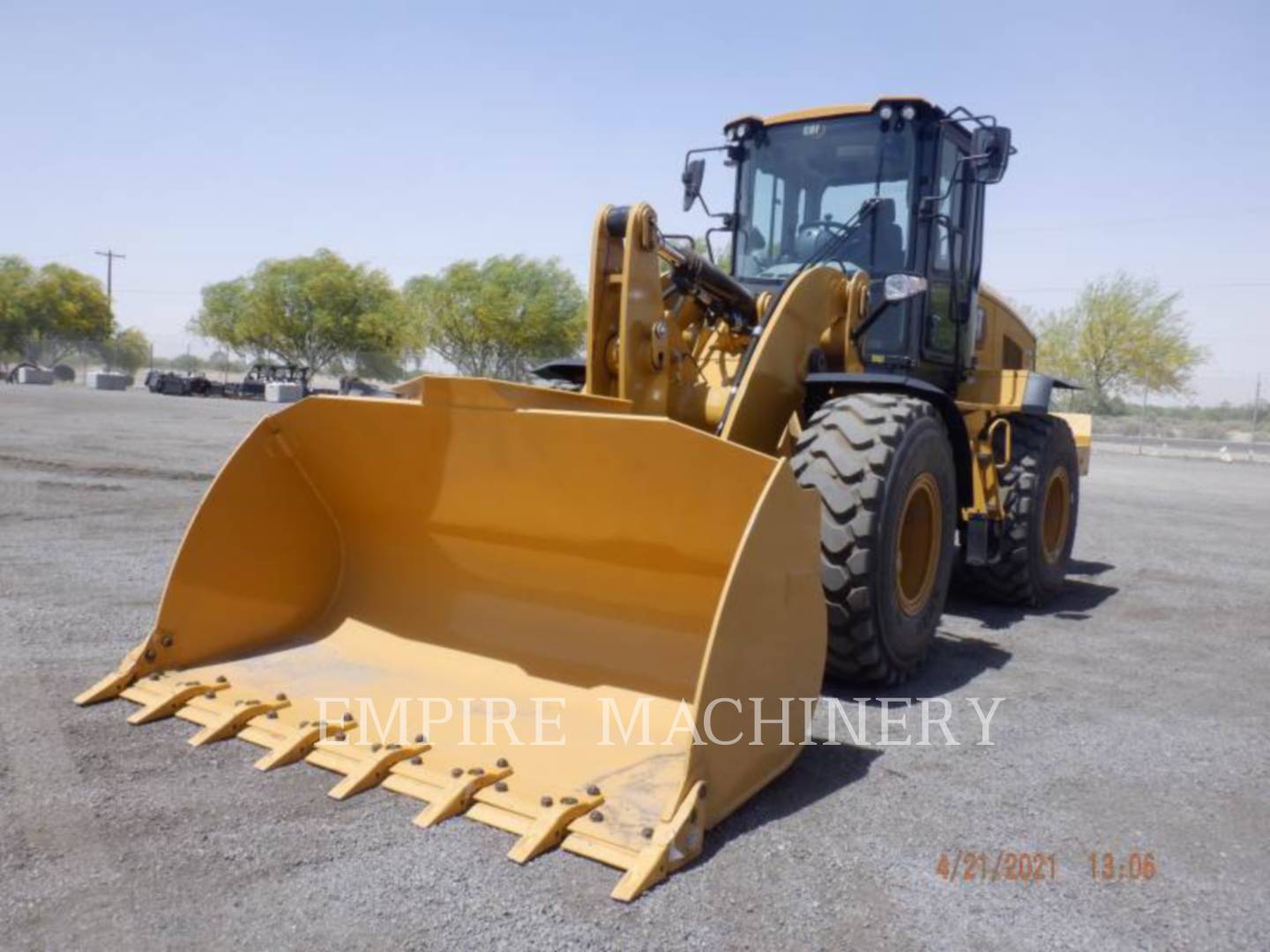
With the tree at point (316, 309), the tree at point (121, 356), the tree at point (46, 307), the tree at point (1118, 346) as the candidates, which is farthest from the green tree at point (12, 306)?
the tree at point (1118, 346)

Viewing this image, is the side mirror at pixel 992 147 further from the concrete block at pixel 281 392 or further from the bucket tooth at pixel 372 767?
the concrete block at pixel 281 392

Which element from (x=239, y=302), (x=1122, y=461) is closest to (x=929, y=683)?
(x=1122, y=461)

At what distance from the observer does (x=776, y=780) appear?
326 centimetres

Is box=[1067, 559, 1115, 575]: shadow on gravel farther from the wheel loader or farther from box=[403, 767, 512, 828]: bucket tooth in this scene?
box=[403, 767, 512, 828]: bucket tooth

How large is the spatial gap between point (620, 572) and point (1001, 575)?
3572 millimetres

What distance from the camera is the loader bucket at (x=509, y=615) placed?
A: 2.88 metres

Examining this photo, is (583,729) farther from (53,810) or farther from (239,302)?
(239,302)

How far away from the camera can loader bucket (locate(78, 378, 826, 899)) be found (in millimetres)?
2879

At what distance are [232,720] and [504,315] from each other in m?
44.3

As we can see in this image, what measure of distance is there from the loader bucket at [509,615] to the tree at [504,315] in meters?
41.4

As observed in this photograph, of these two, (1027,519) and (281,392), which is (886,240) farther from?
(281,392)

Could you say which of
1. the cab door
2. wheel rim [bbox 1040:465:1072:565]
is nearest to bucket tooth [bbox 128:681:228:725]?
the cab door

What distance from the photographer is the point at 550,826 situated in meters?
2.69

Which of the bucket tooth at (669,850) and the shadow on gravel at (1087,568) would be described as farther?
the shadow on gravel at (1087,568)
